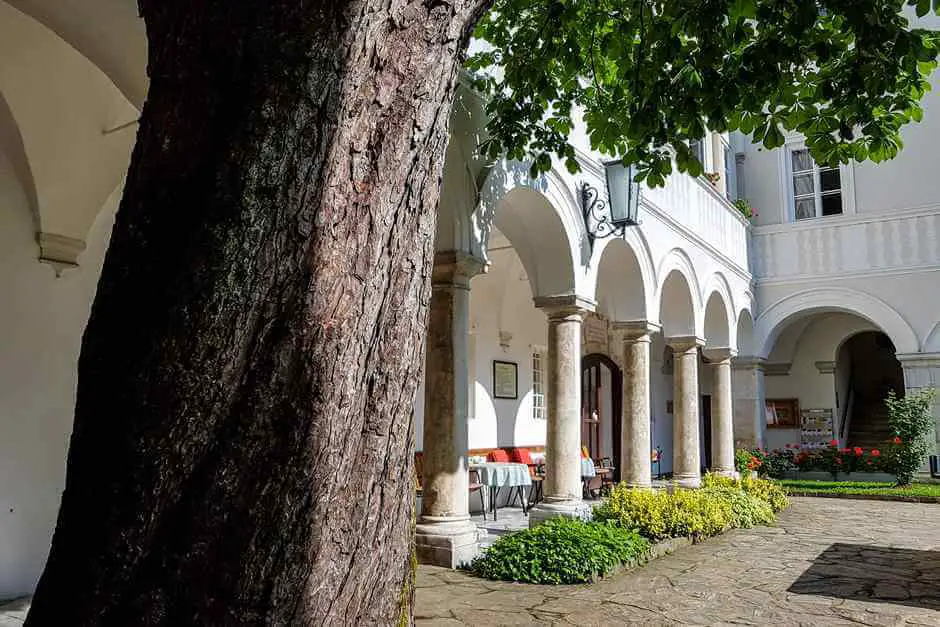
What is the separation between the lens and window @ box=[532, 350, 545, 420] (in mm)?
13805

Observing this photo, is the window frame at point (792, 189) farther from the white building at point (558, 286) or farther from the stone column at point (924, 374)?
the stone column at point (924, 374)

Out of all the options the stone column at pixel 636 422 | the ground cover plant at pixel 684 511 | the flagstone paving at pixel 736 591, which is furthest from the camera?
the stone column at pixel 636 422

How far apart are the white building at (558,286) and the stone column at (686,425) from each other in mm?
31

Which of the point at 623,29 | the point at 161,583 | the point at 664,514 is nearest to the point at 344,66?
the point at 161,583

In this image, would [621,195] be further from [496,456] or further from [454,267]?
[496,456]

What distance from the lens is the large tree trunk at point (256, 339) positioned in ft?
4.92

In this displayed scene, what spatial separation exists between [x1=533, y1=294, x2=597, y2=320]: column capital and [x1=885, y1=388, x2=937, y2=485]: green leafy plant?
9548 mm

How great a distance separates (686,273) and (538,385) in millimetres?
3307

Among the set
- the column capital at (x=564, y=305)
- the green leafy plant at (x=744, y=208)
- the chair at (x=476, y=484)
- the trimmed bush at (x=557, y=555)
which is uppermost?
the green leafy plant at (x=744, y=208)

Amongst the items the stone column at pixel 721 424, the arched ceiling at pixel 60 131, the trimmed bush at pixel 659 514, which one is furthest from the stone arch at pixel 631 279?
the arched ceiling at pixel 60 131

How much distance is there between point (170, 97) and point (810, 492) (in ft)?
50.6

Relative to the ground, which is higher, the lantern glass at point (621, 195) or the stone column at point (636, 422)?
the lantern glass at point (621, 195)

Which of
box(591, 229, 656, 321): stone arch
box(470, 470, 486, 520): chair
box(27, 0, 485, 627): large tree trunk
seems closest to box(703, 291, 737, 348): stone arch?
box(591, 229, 656, 321): stone arch

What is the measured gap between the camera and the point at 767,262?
1780 cm
